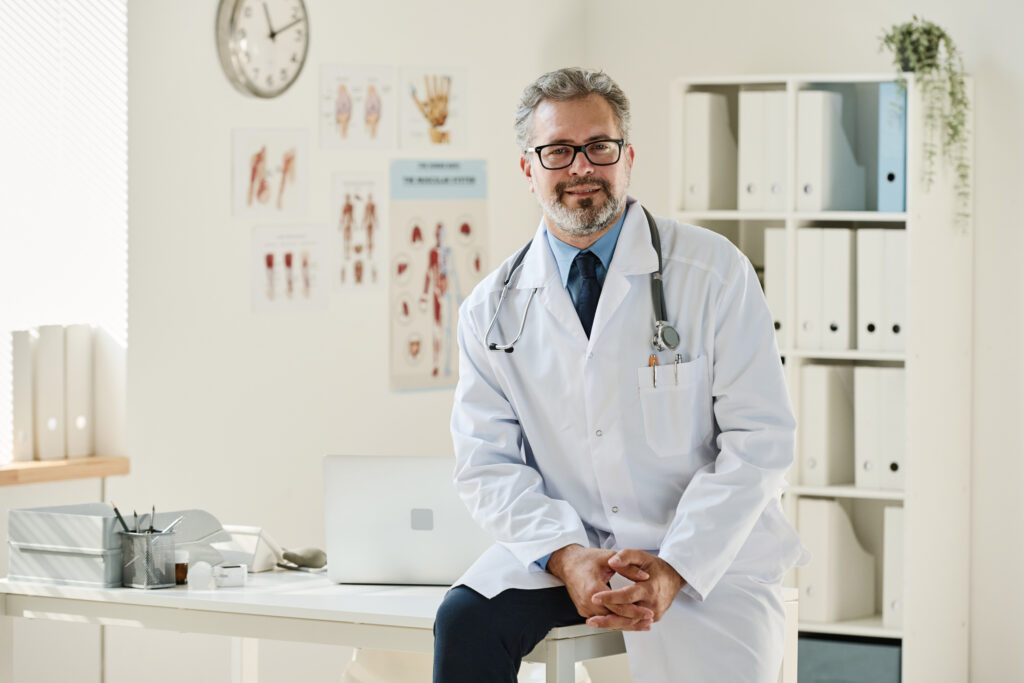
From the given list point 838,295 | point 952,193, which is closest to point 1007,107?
point 952,193

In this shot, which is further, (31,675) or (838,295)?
(838,295)

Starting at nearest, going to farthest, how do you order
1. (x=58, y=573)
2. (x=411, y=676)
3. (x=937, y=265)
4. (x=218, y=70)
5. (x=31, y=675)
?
1. (x=58, y=573)
2. (x=411, y=676)
3. (x=31, y=675)
4. (x=218, y=70)
5. (x=937, y=265)

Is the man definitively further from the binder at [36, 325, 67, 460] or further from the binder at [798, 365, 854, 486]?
the binder at [798, 365, 854, 486]

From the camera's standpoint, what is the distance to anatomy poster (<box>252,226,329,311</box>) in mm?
3902

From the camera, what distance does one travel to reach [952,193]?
13.4 feet

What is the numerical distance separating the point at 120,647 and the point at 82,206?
1.16m

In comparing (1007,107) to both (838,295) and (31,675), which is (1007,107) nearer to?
(838,295)

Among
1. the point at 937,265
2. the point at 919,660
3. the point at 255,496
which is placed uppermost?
the point at 937,265

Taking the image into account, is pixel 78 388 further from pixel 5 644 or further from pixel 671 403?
pixel 671 403

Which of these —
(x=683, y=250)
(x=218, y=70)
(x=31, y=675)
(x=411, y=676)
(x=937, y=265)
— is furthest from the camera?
(x=937, y=265)

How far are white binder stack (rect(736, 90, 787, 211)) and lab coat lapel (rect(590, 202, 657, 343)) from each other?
1774mm

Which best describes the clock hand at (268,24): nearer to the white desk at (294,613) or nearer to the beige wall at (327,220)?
the beige wall at (327,220)

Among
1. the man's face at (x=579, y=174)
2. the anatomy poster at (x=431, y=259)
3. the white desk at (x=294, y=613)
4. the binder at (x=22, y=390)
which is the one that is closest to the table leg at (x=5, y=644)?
the white desk at (x=294, y=613)

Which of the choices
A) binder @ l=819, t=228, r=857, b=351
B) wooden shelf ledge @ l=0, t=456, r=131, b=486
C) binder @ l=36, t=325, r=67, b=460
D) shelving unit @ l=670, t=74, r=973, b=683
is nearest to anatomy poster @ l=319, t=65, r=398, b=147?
shelving unit @ l=670, t=74, r=973, b=683
